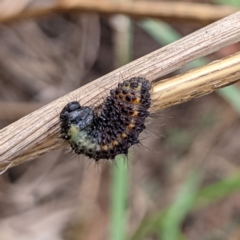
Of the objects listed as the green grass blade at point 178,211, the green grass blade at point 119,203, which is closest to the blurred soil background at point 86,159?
the green grass blade at point 178,211

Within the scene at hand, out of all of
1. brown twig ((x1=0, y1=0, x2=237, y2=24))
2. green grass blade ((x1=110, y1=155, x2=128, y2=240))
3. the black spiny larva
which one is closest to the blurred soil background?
brown twig ((x1=0, y1=0, x2=237, y2=24))

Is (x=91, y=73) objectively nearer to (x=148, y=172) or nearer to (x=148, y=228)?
(x=148, y=172)

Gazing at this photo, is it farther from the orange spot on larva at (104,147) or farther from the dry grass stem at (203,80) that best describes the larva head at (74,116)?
the dry grass stem at (203,80)

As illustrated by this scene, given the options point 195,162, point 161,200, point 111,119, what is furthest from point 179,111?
point 111,119

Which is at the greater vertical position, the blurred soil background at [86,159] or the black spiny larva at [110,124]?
the blurred soil background at [86,159]

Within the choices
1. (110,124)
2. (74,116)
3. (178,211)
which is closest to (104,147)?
(110,124)

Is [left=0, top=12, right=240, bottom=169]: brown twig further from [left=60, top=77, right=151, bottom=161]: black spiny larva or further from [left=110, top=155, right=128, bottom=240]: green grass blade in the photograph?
[left=110, top=155, right=128, bottom=240]: green grass blade

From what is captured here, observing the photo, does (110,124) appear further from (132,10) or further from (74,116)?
(132,10)
